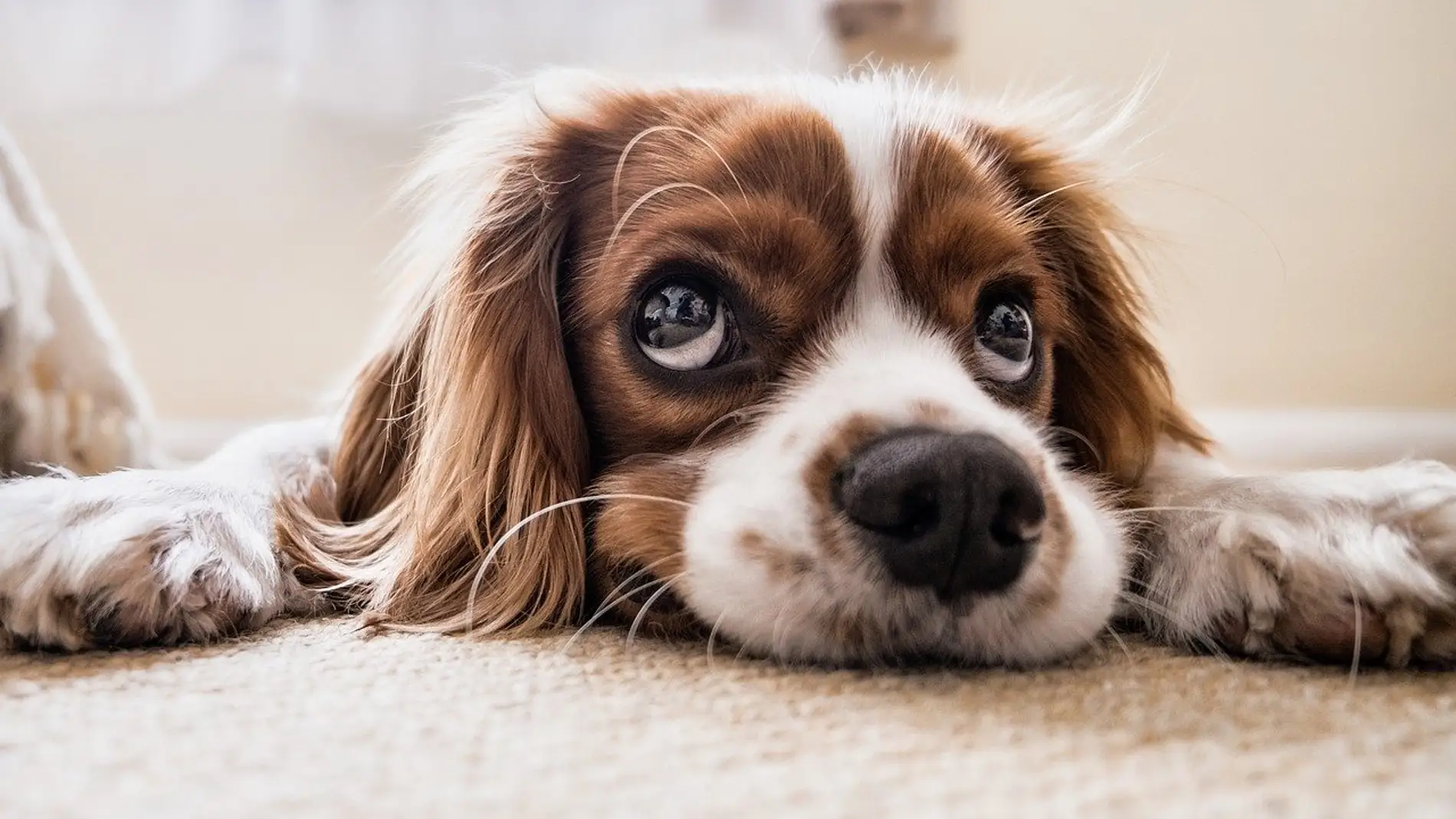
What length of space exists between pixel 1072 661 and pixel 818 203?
56 centimetres

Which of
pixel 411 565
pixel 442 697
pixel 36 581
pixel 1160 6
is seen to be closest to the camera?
pixel 442 697

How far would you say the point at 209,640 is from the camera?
1104 mm

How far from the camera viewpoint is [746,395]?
49.6 inches

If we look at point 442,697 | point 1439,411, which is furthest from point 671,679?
point 1439,411

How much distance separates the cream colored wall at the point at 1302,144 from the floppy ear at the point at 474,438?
1.89 meters

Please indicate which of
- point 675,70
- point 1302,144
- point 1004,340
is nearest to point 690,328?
point 1004,340

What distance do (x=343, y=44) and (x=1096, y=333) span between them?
2.22 m

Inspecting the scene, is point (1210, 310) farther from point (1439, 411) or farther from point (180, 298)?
point (180, 298)

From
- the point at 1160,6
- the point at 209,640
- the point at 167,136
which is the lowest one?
the point at 209,640

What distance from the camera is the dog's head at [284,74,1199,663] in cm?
102

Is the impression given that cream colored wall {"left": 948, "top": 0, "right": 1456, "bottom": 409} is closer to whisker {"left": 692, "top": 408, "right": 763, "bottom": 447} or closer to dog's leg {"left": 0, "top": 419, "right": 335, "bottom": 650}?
whisker {"left": 692, "top": 408, "right": 763, "bottom": 447}

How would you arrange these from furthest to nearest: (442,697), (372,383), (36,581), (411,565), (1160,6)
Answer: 1. (1160,6)
2. (372,383)
3. (411,565)
4. (36,581)
5. (442,697)

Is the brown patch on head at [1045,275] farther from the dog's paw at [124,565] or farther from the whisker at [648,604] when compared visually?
the dog's paw at [124,565]

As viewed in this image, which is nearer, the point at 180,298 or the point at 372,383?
the point at 372,383
